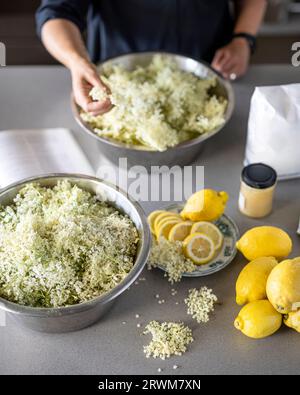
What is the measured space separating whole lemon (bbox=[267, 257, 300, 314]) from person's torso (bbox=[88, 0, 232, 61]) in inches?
40.7

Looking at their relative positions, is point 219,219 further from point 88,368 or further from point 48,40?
point 48,40

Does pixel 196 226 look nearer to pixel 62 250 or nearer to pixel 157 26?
pixel 62 250

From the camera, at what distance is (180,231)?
4.05 feet

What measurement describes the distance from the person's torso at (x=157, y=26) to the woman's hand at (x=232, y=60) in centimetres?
10

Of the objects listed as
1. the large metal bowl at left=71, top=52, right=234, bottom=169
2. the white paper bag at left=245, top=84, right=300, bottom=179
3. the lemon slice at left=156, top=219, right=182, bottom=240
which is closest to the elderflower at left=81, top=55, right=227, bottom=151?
the large metal bowl at left=71, top=52, right=234, bottom=169

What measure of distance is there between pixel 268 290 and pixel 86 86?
0.72 m

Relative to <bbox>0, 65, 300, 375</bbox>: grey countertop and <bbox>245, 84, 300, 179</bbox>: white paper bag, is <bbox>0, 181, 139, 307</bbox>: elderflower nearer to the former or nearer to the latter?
<bbox>0, 65, 300, 375</bbox>: grey countertop

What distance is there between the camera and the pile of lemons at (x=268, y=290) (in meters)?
1.05

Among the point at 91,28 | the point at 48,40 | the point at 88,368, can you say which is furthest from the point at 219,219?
the point at 91,28

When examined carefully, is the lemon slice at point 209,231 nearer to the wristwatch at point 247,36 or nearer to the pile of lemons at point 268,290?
the pile of lemons at point 268,290

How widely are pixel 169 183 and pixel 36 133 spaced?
0.44 meters

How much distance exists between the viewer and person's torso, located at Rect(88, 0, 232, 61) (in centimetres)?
175

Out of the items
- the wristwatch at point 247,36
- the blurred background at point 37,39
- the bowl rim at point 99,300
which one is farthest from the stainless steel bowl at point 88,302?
the blurred background at point 37,39
